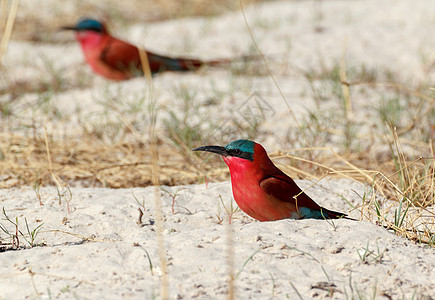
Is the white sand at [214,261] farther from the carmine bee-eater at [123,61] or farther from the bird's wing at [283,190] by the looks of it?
the carmine bee-eater at [123,61]

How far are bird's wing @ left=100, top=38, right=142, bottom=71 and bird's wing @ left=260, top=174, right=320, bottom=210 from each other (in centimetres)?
303

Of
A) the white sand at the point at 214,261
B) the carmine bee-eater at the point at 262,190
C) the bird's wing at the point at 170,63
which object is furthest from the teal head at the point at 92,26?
the carmine bee-eater at the point at 262,190

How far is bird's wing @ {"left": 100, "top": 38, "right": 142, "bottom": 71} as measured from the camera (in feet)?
16.3

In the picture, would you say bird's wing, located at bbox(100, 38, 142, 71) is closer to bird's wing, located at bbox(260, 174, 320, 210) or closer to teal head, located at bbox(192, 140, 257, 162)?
teal head, located at bbox(192, 140, 257, 162)

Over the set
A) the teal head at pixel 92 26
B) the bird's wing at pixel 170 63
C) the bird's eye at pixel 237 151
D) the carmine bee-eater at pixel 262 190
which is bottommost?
the carmine bee-eater at pixel 262 190

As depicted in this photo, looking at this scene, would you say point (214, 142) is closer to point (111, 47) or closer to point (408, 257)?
point (408, 257)

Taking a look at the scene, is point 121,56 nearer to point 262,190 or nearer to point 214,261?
point 262,190

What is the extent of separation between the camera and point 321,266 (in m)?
1.73

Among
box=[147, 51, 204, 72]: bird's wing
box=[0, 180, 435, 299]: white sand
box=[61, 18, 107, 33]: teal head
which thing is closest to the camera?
box=[0, 180, 435, 299]: white sand

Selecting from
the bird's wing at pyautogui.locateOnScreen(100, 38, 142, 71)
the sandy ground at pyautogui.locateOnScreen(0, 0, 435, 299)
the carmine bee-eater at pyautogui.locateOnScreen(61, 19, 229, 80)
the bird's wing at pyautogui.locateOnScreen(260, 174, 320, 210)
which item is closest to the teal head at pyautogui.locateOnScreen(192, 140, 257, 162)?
the bird's wing at pyautogui.locateOnScreen(260, 174, 320, 210)

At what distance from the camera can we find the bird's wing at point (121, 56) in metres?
4.96

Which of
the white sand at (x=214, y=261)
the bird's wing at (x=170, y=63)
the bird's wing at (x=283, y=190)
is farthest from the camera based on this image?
the bird's wing at (x=170, y=63)

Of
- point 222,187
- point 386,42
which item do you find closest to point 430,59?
point 386,42

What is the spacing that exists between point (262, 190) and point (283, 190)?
8 centimetres
